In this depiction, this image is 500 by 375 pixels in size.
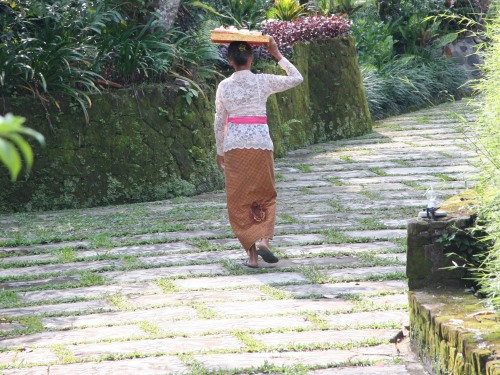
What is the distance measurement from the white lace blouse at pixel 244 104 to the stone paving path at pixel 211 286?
2.61ft

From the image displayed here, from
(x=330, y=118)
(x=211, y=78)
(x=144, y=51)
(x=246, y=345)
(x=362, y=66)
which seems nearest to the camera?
(x=246, y=345)

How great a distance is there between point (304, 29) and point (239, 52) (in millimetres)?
6862

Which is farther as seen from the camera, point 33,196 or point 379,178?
point 379,178

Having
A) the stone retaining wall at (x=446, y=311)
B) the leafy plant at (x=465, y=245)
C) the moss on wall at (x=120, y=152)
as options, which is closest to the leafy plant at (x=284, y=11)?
the moss on wall at (x=120, y=152)

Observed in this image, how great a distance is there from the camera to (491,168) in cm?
417

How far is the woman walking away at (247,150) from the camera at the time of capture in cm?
665

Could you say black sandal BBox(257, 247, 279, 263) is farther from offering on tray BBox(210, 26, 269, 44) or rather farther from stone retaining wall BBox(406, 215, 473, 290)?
stone retaining wall BBox(406, 215, 473, 290)

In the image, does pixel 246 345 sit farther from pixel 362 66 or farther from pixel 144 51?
pixel 362 66

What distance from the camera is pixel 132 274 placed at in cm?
648

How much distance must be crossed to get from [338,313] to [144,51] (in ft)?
16.7

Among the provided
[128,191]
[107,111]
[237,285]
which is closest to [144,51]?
[107,111]

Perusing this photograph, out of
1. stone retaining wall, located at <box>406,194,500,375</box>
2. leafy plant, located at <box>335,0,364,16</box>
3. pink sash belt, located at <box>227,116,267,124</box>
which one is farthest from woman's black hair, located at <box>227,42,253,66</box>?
leafy plant, located at <box>335,0,364,16</box>

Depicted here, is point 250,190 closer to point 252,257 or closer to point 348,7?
point 252,257

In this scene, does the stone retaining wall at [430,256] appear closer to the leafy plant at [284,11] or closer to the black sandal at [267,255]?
the black sandal at [267,255]
